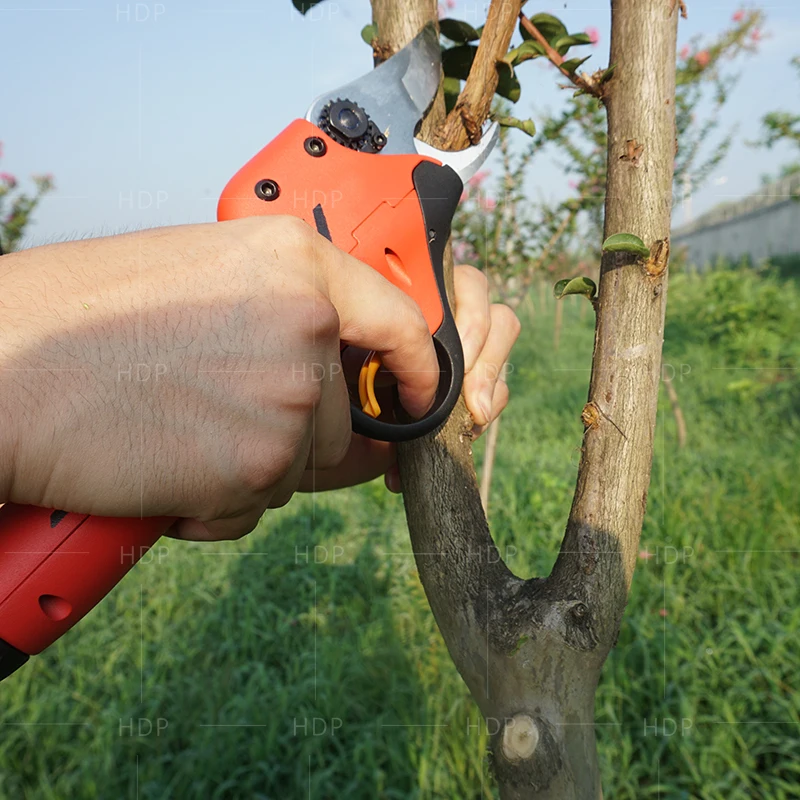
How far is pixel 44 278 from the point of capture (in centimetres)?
93

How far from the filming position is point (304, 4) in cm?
137

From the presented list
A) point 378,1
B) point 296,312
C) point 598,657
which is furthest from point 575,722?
point 378,1

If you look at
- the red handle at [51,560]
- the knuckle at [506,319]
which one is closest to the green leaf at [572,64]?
the knuckle at [506,319]

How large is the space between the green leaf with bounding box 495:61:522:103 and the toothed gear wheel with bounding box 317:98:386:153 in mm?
230

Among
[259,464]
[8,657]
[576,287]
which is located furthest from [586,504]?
[8,657]

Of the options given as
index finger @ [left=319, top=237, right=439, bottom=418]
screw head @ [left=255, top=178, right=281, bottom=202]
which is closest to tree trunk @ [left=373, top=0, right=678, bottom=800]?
index finger @ [left=319, top=237, right=439, bottom=418]

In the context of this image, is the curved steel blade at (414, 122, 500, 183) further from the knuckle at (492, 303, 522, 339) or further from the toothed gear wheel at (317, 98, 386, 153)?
the knuckle at (492, 303, 522, 339)

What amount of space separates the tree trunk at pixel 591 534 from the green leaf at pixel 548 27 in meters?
0.18

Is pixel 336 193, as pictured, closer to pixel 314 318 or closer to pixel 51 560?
pixel 314 318

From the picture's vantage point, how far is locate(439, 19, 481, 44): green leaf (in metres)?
1.31

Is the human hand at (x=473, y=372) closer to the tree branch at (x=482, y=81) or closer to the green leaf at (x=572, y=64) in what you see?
the tree branch at (x=482, y=81)

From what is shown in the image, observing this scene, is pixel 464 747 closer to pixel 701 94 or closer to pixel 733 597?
pixel 733 597

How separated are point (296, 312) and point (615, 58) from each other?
25.1 inches

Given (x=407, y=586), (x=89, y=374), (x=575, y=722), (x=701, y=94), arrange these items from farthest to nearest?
(x=701, y=94)
(x=407, y=586)
(x=575, y=722)
(x=89, y=374)
